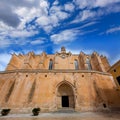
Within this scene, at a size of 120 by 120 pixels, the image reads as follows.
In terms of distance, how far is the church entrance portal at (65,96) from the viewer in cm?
1920

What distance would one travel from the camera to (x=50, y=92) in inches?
718

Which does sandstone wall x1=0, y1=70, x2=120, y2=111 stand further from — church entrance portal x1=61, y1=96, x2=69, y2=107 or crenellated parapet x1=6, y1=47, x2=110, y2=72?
crenellated parapet x1=6, y1=47, x2=110, y2=72

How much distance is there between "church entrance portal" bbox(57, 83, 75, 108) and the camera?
19.2 meters

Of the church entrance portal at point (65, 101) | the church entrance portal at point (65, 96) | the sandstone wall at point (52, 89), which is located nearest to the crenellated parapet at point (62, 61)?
the sandstone wall at point (52, 89)

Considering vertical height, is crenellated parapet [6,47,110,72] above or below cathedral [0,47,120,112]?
above

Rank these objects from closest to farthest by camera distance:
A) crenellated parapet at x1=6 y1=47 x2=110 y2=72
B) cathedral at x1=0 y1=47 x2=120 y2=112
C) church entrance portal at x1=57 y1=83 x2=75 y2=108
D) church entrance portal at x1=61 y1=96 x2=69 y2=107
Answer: cathedral at x1=0 y1=47 x2=120 y2=112 → church entrance portal at x1=57 y1=83 x2=75 y2=108 → church entrance portal at x1=61 y1=96 x2=69 y2=107 → crenellated parapet at x1=6 y1=47 x2=110 y2=72

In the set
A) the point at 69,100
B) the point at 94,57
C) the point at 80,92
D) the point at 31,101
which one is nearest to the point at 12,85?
the point at 31,101

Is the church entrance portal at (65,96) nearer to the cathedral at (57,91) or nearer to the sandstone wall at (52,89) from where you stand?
the cathedral at (57,91)

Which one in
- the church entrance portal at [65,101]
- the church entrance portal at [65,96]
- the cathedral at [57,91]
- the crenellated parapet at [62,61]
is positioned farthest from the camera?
the crenellated parapet at [62,61]

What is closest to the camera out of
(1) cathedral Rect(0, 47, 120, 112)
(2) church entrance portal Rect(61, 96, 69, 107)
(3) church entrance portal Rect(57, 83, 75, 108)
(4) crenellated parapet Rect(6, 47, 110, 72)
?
(1) cathedral Rect(0, 47, 120, 112)

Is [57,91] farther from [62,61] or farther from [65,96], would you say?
[62,61]

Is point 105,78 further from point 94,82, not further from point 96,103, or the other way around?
point 96,103

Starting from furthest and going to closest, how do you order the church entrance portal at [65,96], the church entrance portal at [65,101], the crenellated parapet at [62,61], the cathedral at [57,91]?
the crenellated parapet at [62,61]
the church entrance portal at [65,101]
the church entrance portal at [65,96]
the cathedral at [57,91]

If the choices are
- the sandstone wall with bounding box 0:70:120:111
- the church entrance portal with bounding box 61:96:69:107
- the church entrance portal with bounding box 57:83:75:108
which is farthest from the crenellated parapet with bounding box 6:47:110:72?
the church entrance portal with bounding box 61:96:69:107
